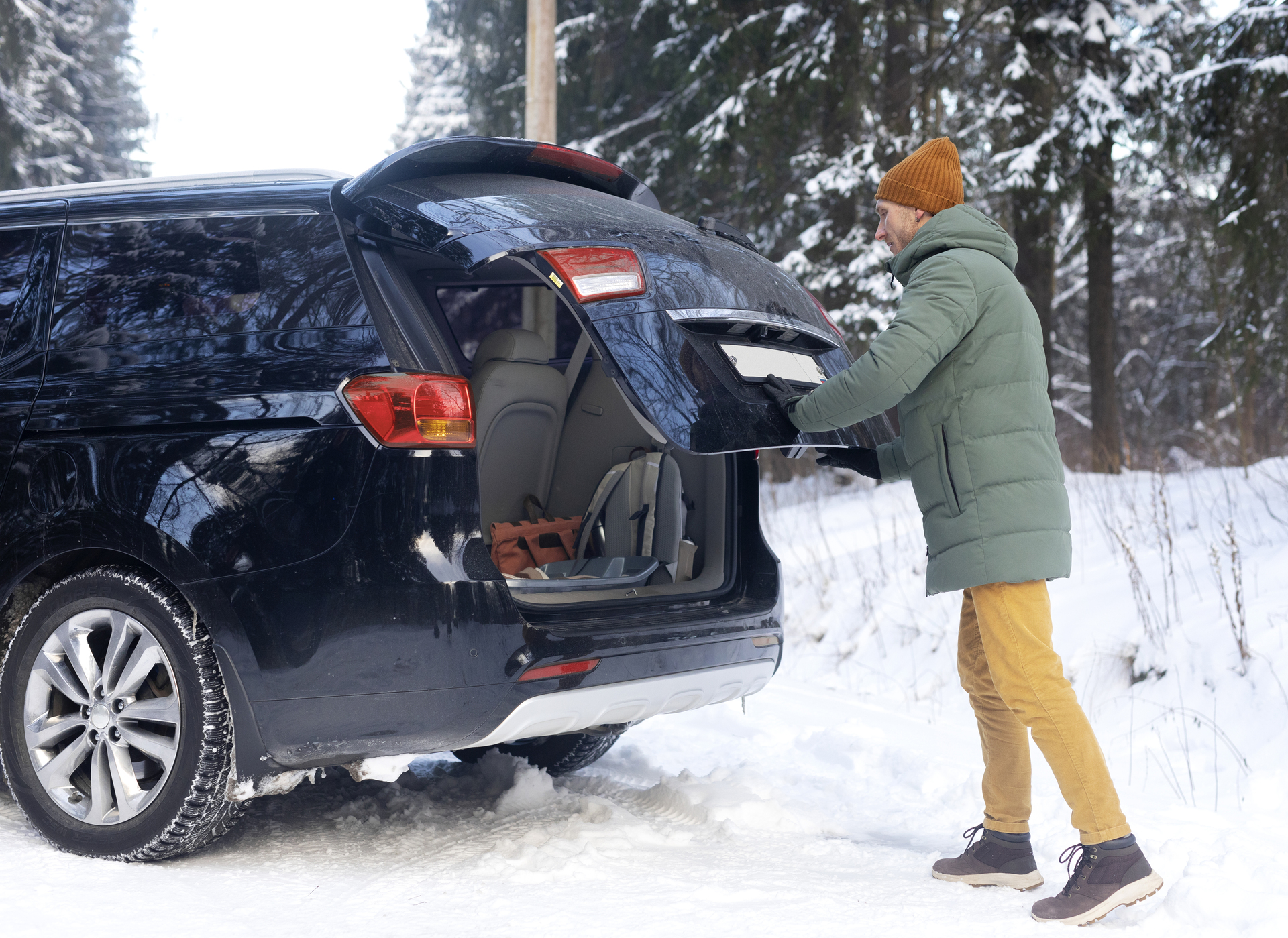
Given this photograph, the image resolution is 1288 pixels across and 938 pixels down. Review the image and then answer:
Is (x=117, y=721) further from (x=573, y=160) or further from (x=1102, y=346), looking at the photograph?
(x=1102, y=346)

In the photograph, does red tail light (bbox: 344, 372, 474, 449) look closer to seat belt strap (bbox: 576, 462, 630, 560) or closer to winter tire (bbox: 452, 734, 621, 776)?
seat belt strap (bbox: 576, 462, 630, 560)

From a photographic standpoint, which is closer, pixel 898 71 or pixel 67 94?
pixel 898 71

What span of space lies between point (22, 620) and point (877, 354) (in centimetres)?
253

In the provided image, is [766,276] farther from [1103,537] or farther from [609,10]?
[609,10]

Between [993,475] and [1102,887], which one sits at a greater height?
[993,475]

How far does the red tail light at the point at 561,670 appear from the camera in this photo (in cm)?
282

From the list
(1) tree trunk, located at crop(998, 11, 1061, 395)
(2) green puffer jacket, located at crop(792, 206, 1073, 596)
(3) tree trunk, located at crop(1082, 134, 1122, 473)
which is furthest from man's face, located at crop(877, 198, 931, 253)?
(3) tree trunk, located at crop(1082, 134, 1122, 473)

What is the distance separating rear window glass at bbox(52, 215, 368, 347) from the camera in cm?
303

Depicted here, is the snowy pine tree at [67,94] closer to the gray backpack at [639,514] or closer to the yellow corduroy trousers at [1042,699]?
the gray backpack at [639,514]

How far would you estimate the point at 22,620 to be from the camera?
3.23m

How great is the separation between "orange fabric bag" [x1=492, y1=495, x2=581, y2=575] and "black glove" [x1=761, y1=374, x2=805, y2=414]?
126 cm

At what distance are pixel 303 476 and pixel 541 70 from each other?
6.77m

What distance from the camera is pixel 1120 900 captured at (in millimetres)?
2764

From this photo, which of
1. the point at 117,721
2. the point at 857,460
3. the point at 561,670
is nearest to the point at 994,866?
the point at 857,460
